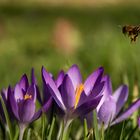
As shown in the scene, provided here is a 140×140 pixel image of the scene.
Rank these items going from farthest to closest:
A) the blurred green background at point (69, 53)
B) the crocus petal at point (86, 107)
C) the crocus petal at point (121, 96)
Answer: the blurred green background at point (69, 53)
the crocus petal at point (121, 96)
the crocus petal at point (86, 107)

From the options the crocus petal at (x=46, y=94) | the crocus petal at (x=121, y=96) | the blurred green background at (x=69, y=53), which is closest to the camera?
the crocus petal at (x=46, y=94)

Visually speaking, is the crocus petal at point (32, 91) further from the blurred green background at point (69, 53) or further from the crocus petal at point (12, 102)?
the blurred green background at point (69, 53)

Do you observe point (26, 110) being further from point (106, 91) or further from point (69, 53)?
point (69, 53)

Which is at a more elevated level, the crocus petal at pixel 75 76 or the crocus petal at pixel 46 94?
the crocus petal at pixel 75 76

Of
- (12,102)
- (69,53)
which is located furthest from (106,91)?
(69,53)

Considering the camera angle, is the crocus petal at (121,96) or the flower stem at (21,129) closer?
the flower stem at (21,129)

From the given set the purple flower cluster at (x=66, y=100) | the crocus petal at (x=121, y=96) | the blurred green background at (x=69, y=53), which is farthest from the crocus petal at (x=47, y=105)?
the blurred green background at (x=69, y=53)

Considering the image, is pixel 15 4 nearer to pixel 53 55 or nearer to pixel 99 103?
pixel 53 55

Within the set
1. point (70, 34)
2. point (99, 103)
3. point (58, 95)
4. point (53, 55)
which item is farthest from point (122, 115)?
point (70, 34)

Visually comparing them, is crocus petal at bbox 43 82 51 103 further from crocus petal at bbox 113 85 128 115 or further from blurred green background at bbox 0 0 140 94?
blurred green background at bbox 0 0 140 94

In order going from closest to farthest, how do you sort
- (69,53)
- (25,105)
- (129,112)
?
(25,105)
(129,112)
(69,53)
